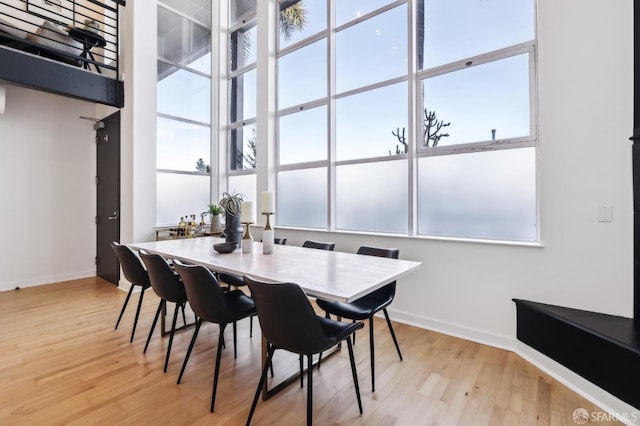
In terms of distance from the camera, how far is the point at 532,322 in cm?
228

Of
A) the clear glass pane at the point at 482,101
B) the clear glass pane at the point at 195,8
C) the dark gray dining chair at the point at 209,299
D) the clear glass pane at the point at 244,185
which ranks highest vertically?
the clear glass pane at the point at 195,8

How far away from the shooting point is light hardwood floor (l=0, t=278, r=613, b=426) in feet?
5.57

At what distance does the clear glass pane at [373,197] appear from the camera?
Result: 128 inches

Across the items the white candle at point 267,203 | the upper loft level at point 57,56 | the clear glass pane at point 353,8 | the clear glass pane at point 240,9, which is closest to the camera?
the white candle at point 267,203

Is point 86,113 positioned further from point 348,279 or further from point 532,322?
point 532,322

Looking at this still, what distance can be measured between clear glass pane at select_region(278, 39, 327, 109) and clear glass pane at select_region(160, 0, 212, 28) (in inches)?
71.4

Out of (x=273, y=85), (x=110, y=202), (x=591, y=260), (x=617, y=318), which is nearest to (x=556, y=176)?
(x=591, y=260)

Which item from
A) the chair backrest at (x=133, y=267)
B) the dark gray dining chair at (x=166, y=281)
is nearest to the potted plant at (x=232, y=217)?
the dark gray dining chair at (x=166, y=281)

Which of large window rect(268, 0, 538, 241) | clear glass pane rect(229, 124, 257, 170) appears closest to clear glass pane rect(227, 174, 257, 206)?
clear glass pane rect(229, 124, 257, 170)

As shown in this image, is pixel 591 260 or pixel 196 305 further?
pixel 591 260

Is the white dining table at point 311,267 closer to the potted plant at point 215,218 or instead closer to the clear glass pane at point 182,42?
the potted plant at point 215,218

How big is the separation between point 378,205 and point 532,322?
1.76 meters

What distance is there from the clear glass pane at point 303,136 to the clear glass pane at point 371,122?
26 centimetres

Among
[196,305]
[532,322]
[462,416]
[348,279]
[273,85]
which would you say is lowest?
[462,416]
